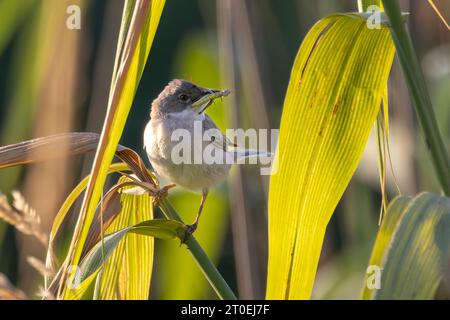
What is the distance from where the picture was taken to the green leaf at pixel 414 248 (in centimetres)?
96

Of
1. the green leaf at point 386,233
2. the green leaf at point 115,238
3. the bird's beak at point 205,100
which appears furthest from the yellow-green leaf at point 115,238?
the bird's beak at point 205,100

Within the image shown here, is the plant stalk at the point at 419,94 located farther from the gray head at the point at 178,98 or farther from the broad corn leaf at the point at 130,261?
the gray head at the point at 178,98

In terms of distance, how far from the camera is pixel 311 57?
1310 mm

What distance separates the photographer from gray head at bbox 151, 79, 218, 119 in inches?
97.7

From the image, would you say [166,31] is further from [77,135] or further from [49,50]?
[77,135]

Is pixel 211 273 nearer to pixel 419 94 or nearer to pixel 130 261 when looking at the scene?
pixel 130 261

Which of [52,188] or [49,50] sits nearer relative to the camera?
[49,50]

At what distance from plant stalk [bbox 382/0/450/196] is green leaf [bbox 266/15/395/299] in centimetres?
14

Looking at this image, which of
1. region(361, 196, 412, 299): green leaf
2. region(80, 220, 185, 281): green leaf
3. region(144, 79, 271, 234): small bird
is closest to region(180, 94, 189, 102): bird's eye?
region(144, 79, 271, 234): small bird

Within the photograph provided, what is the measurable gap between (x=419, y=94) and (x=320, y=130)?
0.79ft

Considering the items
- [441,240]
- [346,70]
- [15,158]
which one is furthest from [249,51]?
[441,240]

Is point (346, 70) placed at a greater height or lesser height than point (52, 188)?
greater
